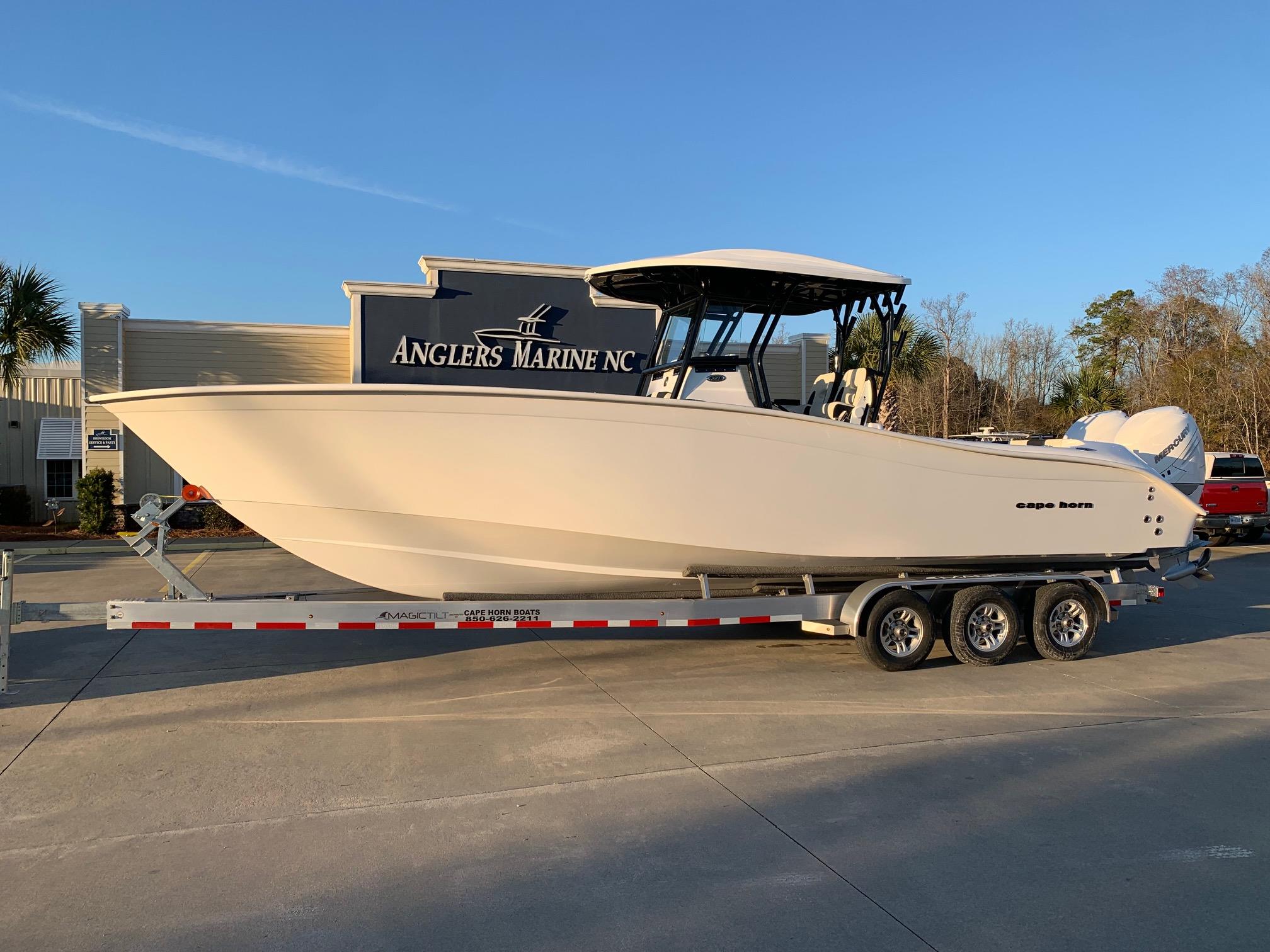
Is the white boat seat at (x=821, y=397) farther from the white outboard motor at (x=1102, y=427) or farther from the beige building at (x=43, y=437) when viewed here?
the beige building at (x=43, y=437)

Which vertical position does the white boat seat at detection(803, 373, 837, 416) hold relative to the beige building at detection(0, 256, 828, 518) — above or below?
below

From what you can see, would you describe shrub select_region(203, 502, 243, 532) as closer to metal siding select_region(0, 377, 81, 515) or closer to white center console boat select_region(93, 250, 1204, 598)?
metal siding select_region(0, 377, 81, 515)

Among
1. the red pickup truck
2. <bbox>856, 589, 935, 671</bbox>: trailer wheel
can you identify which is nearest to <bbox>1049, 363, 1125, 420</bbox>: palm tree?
the red pickup truck

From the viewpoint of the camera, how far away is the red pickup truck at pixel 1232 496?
695 inches

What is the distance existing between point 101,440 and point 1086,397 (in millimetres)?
27101

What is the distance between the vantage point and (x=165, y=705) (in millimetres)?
6180

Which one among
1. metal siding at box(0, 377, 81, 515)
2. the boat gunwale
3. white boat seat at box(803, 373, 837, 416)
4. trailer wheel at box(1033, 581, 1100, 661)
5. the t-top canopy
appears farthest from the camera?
metal siding at box(0, 377, 81, 515)

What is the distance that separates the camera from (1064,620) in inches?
305

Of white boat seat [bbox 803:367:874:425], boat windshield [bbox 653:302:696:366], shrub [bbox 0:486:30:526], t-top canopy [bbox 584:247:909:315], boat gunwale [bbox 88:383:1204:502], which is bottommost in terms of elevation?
shrub [bbox 0:486:30:526]

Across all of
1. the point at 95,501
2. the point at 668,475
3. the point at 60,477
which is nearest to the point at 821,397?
the point at 668,475

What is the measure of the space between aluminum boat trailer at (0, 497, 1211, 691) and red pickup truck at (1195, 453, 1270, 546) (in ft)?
35.4

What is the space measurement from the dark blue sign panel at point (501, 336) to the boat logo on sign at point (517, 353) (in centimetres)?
1

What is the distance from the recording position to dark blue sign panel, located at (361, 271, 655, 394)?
17922 mm

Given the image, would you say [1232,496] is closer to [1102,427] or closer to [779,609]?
[1102,427]
